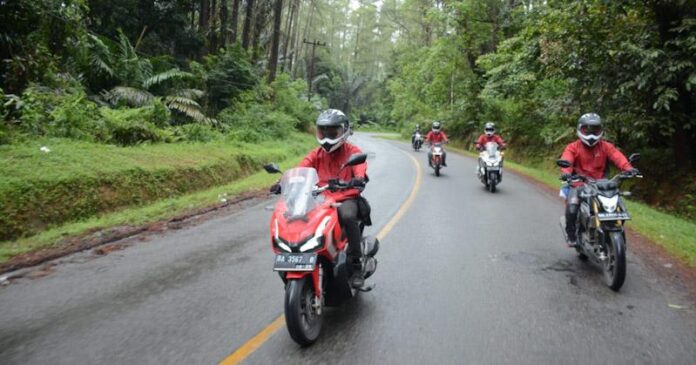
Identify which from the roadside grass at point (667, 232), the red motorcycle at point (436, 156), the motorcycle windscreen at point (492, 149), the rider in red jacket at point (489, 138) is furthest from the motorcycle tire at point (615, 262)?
the red motorcycle at point (436, 156)

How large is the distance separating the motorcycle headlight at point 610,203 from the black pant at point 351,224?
3.06 metres

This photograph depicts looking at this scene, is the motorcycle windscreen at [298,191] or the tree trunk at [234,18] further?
the tree trunk at [234,18]

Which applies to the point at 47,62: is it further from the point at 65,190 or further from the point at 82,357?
the point at 82,357

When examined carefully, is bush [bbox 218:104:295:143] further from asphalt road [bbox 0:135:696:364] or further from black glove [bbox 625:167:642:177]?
black glove [bbox 625:167:642:177]

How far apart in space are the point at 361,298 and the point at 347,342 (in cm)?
114

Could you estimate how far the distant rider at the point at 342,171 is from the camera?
4977 mm

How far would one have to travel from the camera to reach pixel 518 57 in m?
17.0

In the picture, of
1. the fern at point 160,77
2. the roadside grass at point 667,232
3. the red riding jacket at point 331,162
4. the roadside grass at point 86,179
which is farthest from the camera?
the fern at point 160,77

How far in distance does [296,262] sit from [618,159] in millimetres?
4928

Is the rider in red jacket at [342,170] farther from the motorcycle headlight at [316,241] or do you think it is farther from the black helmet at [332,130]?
the motorcycle headlight at [316,241]

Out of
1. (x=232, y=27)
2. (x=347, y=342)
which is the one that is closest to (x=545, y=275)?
(x=347, y=342)

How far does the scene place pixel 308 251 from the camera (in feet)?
13.8

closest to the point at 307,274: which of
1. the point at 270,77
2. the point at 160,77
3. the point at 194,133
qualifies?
the point at 194,133

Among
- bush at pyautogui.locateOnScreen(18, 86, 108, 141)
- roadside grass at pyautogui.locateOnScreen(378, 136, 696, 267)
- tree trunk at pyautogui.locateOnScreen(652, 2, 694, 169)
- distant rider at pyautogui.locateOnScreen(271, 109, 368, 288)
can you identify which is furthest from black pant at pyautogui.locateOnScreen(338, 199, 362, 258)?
tree trunk at pyautogui.locateOnScreen(652, 2, 694, 169)
